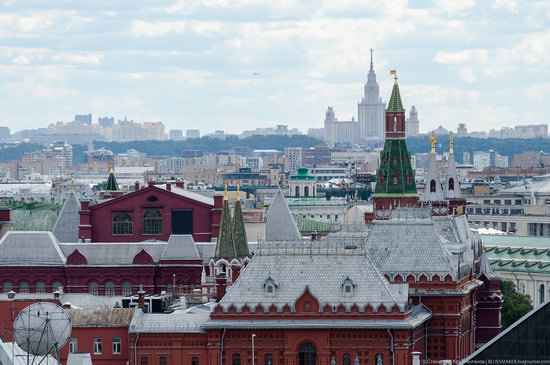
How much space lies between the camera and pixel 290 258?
103 metres

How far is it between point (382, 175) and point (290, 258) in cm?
3045

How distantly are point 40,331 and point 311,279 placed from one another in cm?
2216

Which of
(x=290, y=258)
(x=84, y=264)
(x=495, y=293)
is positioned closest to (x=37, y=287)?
(x=84, y=264)

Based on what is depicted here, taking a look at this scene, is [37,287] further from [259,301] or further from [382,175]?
[259,301]

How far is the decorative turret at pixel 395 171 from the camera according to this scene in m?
132

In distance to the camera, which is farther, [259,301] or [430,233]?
[430,233]

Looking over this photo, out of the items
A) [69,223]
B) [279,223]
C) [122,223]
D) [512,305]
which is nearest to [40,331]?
[279,223]

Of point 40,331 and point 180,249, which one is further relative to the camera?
point 180,249

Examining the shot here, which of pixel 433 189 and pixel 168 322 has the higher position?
pixel 433 189

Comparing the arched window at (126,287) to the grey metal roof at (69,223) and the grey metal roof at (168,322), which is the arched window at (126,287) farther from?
the grey metal roof at (168,322)

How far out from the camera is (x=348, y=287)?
101938mm

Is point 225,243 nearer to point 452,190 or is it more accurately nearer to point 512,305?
point 452,190

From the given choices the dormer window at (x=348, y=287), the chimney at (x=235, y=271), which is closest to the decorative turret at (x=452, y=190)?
the chimney at (x=235, y=271)

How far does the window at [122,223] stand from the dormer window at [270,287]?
41234 mm
